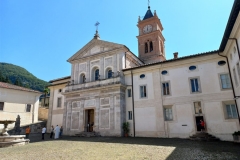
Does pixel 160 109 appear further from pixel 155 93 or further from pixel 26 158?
pixel 26 158

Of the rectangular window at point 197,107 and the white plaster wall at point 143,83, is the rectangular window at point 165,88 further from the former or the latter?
the rectangular window at point 197,107

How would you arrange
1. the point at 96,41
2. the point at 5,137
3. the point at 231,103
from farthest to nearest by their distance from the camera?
the point at 96,41 < the point at 231,103 < the point at 5,137

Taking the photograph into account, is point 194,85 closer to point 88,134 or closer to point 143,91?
point 143,91

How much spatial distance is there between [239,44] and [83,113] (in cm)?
1830

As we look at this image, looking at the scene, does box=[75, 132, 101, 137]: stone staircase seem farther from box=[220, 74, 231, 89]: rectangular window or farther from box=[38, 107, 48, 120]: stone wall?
box=[38, 107, 48, 120]: stone wall

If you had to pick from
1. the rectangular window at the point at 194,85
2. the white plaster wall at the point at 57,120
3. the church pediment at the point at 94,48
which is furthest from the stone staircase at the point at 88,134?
the rectangular window at the point at 194,85

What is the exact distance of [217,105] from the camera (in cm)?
1616

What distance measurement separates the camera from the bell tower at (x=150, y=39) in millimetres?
33688

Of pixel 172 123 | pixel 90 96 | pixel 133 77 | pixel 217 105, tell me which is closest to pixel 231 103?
pixel 217 105

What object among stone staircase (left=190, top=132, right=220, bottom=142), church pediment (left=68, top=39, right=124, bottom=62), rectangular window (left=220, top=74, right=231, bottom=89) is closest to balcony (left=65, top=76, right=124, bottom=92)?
church pediment (left=68, top=39, right=124, bottom=62)

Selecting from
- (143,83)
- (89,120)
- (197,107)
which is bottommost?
(89,120)

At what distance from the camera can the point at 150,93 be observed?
19734 mm

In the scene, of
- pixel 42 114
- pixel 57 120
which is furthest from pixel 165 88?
pixel 42 114

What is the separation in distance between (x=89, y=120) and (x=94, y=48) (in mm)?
10432
